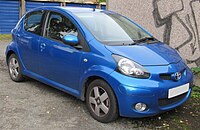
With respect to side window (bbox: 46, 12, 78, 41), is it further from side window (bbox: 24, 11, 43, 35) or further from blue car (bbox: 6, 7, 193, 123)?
side window (bbox: 24, 11, 43, 35)

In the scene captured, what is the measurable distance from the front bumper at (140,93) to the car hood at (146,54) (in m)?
0.28

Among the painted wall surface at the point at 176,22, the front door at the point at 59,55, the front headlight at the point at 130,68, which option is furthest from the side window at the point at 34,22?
the painted wall surface at the point at 176,22

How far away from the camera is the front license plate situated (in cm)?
359

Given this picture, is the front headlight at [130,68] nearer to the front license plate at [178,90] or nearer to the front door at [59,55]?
the front license plate at [178,90]

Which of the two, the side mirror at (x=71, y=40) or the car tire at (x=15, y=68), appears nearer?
the side mirror at (x=71, y=40)

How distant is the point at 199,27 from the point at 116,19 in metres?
2.58

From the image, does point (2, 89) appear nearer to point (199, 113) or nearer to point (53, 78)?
point (53, 78)

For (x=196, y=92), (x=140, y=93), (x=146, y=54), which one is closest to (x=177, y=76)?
(x=146, y=54)

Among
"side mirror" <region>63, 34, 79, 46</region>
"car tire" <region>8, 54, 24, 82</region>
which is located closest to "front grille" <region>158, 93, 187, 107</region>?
"side mirror" <region>63, 34, 79, 46</region>

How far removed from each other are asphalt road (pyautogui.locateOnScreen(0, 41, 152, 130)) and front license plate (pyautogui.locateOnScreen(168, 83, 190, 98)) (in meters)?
0.65

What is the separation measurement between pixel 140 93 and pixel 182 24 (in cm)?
357

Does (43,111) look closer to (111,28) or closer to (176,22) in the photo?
(111,28)

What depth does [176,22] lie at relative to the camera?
6.48 metres

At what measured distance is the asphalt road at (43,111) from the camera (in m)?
3.67
